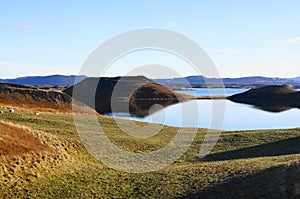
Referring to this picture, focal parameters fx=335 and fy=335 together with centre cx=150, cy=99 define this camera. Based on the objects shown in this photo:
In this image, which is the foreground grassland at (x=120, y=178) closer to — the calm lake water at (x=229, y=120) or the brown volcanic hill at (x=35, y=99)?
the brown volcanic hill at (x=35, y=99)

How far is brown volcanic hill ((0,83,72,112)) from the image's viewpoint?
71.1m

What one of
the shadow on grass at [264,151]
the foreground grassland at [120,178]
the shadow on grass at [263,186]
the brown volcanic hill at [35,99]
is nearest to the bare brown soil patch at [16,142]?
the foreground grassland at [120,178]

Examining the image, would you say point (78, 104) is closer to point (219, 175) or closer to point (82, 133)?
point (82, 133)

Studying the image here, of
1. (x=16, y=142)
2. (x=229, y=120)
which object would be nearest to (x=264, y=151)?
(x=16, y=142)

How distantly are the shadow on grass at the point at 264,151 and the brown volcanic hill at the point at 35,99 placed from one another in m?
41.6

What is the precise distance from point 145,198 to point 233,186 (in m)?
6.45

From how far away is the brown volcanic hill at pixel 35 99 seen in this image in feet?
233

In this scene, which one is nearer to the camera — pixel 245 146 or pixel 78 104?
pixel 245 146

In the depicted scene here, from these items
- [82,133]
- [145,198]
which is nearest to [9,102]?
[82,133]

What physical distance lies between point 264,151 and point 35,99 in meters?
53.3

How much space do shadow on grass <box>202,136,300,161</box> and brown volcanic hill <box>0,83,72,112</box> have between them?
41555 mm

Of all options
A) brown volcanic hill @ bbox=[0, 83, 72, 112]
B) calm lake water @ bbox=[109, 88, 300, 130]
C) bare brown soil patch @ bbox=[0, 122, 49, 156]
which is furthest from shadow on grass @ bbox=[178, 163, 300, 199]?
brown volcanic hill @ bbox=[0, 83, 72, 112]

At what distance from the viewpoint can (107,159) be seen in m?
34.3

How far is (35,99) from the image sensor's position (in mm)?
75750
